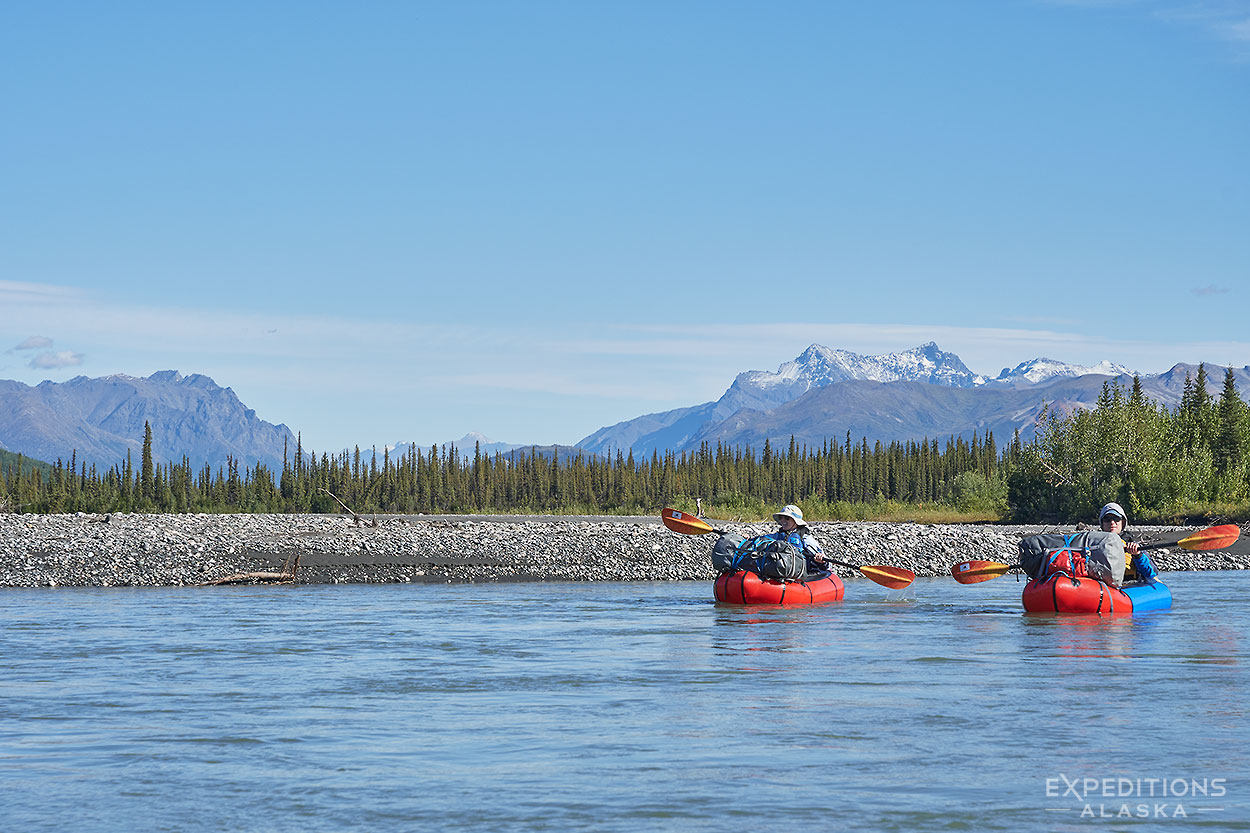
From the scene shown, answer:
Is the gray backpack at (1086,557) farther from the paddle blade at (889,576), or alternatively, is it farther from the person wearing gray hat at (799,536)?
the paddle blade at (889,576)

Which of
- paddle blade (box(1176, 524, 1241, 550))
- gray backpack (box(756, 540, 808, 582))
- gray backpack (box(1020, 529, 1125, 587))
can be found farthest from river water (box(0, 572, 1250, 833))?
paddle blade (box(1176, 524, 1241, 550))

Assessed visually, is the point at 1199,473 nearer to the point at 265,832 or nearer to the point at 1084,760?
the point at 1084,760

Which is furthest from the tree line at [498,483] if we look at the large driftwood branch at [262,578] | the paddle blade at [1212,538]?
the paddle blade at [1212,538]

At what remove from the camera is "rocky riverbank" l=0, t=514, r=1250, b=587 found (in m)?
38.6

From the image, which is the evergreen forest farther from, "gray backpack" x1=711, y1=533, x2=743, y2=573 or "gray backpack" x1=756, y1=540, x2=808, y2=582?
"gray backpack" x1=756, y1=540, x2=808, y2=582

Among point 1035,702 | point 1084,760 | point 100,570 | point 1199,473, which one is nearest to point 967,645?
point 1035,702

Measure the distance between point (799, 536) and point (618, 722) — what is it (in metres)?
16.1

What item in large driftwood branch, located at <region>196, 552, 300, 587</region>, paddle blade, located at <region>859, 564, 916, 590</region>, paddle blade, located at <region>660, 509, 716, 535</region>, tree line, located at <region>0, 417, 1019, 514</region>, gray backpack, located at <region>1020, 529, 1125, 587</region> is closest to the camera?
gray backpack, located at <region>1020, 529, 1125, 587</region>

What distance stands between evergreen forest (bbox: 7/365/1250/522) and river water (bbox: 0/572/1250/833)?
3293cm

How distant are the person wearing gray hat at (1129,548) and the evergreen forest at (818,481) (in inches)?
1091

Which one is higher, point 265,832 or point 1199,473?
point 1199,473

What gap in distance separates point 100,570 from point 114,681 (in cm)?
2038

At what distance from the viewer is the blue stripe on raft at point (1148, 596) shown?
92.5 ft

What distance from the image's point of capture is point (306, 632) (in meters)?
25.1
